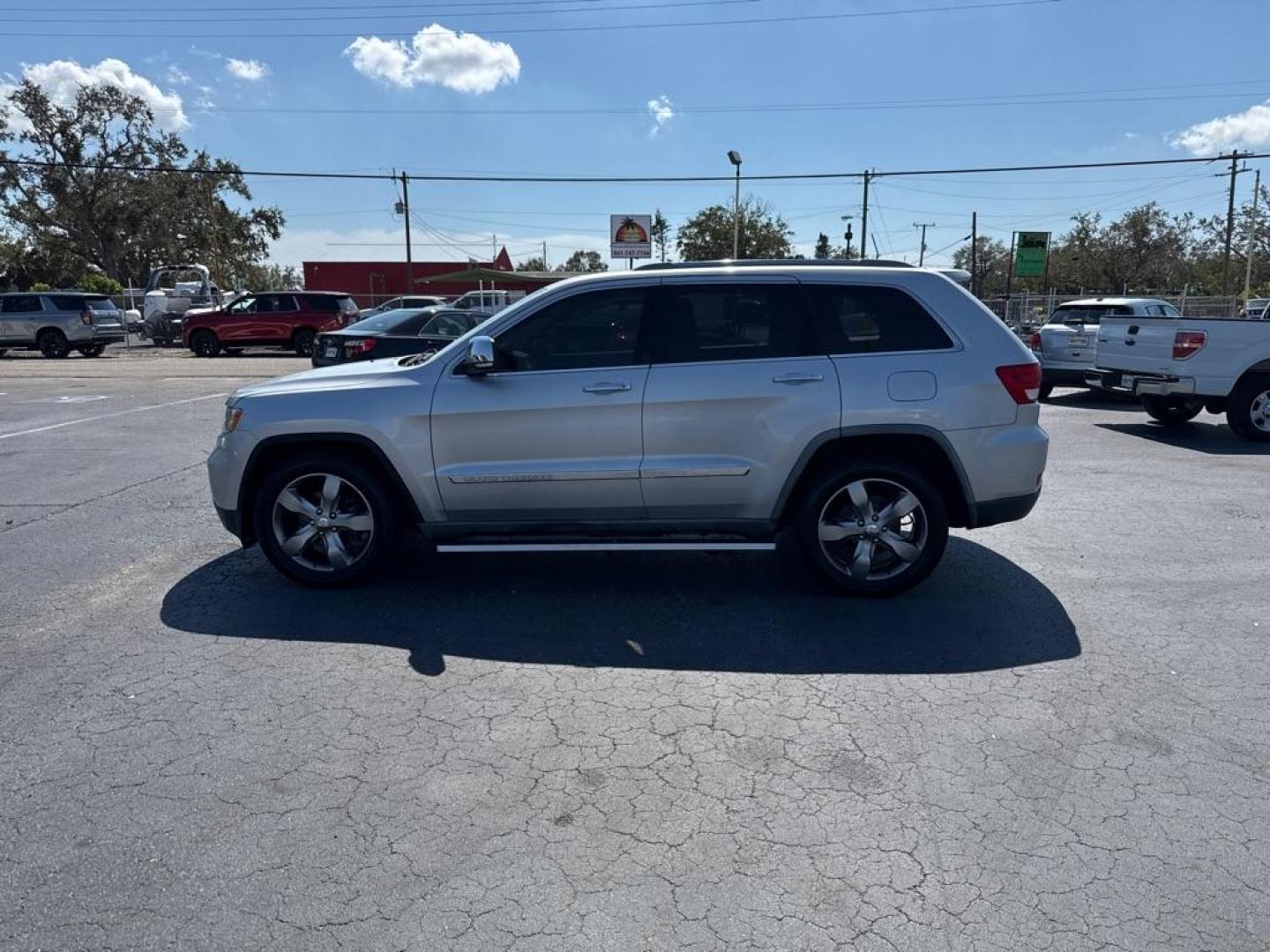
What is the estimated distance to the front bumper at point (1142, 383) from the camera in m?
11.0

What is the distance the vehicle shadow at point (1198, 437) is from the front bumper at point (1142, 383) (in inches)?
21.9

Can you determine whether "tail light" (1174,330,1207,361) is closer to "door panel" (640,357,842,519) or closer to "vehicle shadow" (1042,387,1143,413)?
"vehicle shadow" (1042,387,1143,413)

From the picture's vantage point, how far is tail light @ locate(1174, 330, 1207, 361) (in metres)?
10.8

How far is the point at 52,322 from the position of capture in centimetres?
2645

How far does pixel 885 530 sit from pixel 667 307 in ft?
5.81

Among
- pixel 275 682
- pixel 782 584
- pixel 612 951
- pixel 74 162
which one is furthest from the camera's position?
pixel 74 162

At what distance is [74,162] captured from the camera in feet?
166

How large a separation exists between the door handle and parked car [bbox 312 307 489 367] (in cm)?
910

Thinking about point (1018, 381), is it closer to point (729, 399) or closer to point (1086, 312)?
point (729, 399)

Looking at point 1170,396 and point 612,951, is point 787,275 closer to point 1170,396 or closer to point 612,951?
point 612,951

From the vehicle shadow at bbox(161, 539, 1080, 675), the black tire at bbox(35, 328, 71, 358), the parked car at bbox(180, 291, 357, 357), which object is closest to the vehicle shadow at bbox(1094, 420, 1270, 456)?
the vehicle shadow at bbox(161, 539, 1080, 675)

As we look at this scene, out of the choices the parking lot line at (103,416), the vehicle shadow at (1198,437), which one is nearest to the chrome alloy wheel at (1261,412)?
the vehicle shadow at (1198,437)

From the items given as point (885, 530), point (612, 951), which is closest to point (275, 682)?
point (612, 951)

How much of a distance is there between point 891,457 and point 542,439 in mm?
1970
